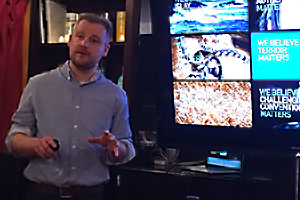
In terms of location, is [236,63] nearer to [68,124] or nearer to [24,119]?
[68,124]

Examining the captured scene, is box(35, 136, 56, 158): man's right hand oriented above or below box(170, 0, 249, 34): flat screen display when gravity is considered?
below

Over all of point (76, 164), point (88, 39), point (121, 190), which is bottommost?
point (121, 190)

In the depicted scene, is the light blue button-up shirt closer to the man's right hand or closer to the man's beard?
the man's beard

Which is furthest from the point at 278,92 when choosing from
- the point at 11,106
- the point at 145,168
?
the point at 11,106

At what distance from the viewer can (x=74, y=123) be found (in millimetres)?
1746

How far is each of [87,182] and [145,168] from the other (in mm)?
714

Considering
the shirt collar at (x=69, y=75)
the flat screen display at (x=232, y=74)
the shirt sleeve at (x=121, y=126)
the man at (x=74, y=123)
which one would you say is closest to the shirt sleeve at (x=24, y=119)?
the man at (x=74, y=123)

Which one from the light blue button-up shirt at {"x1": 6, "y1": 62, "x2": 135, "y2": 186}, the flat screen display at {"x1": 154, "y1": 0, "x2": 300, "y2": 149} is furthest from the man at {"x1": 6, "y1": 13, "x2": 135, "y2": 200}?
the flat screen display at {"x1": 154, "y1": 0, "x2": 300, "y2": 149}

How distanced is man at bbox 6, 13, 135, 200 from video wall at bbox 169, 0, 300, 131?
0.74 m

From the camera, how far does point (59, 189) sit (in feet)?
5.57

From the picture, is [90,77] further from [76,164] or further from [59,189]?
[59,189]

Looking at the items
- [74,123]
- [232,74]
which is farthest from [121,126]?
[232,74]

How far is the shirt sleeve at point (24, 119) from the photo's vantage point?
5.57ft

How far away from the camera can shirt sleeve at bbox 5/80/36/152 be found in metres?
1.70
